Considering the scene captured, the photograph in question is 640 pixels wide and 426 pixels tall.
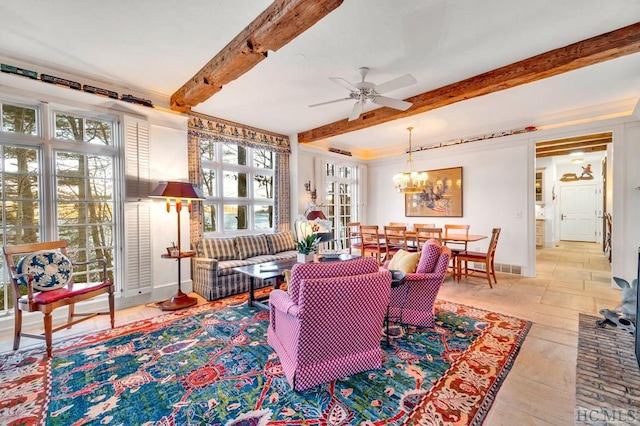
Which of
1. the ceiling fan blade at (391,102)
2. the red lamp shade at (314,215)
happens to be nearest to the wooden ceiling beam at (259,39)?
the ceiling fan blade at (391,102)

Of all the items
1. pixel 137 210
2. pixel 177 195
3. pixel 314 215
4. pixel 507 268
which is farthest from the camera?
pixel 314 215

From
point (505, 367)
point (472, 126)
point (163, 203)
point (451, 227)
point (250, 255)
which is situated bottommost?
point (505, 367)

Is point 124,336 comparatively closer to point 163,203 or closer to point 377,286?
point 163,203

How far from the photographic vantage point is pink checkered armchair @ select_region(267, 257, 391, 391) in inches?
69.4

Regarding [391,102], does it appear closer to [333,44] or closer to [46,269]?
[333,44]

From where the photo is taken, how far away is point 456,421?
1.61 m

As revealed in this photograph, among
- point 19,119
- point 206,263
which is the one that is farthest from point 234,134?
point 19,119

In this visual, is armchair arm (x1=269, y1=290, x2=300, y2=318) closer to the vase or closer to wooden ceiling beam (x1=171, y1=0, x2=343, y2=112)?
the vase

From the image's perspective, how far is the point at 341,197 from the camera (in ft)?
23.4

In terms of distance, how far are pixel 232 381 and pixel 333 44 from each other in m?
3.06

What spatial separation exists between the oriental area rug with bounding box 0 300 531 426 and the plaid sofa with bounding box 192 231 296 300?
987 millimetres

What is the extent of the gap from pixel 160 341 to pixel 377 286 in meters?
2.18

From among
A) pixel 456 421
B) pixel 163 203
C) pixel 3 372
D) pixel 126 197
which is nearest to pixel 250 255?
pixel 163 203

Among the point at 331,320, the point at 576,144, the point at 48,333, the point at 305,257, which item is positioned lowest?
the point at 48,333
